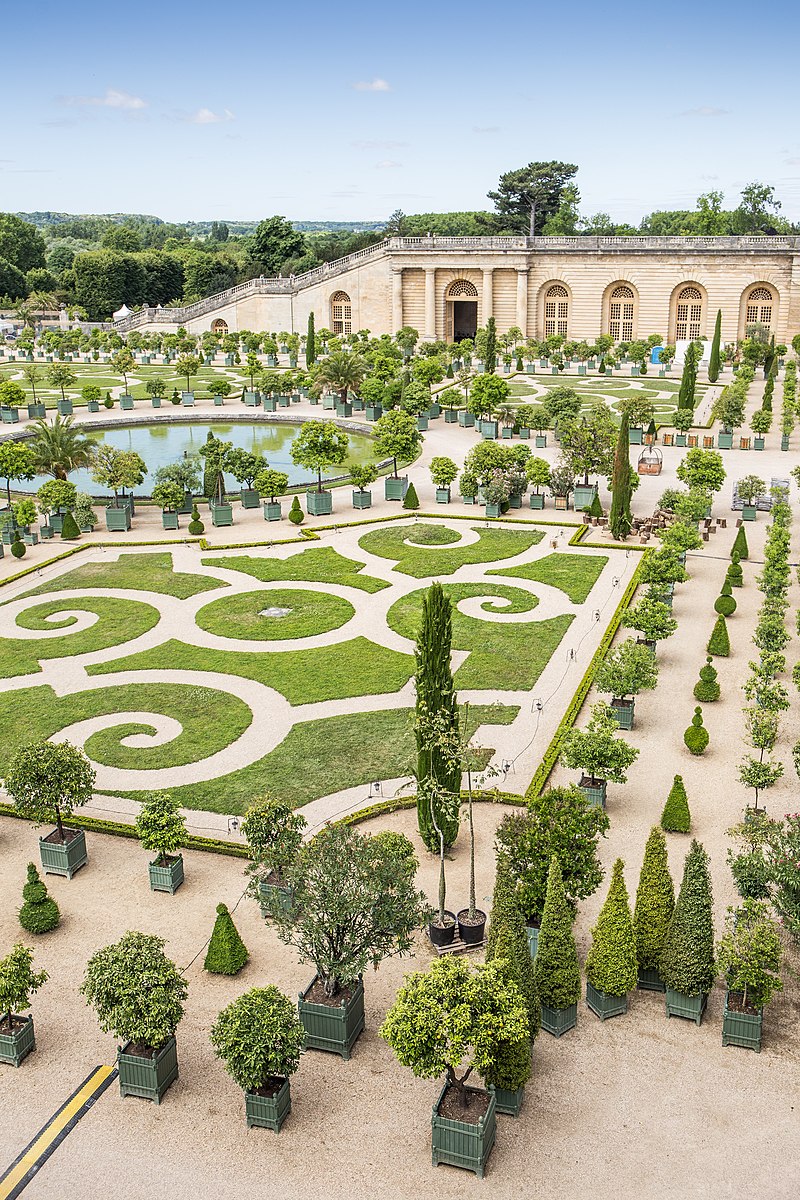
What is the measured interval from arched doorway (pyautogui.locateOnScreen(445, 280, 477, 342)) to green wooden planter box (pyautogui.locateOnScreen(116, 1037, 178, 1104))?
8922 centimetres

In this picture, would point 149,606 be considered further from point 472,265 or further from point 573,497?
point 472,265

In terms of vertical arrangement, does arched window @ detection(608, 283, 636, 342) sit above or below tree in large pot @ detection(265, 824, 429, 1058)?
above

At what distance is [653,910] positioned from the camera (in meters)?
19.4

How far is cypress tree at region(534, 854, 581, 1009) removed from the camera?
60.5 feet

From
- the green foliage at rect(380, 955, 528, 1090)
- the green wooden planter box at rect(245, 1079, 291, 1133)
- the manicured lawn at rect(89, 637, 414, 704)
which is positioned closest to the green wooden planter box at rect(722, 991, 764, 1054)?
the green foliage at rect(380, 955, 528, 1090)

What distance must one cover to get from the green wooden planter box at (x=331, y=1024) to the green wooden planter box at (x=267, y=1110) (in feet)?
5.17

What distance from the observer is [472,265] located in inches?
3974

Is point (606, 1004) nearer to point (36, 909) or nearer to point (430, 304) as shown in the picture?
point (36, 909)

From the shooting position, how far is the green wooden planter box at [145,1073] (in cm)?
1725

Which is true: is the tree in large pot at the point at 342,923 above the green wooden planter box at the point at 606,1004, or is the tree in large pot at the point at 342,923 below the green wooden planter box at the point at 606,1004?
above

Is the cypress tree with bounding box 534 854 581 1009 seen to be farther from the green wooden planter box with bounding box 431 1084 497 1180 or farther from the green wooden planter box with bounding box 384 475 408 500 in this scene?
the green wooden planter box with bounding box 384 475 408 500

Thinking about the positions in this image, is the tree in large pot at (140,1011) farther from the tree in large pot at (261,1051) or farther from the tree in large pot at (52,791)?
the tree in large pot at (52,791)

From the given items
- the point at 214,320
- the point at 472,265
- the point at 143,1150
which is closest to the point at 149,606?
the point at 143,1150

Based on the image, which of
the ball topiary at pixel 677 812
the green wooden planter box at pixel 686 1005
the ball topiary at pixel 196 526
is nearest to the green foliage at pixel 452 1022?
the green wooden planter box at pixel 686 1005
